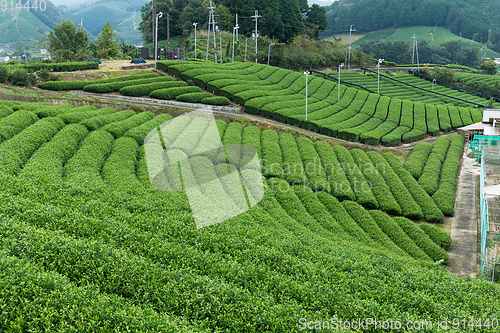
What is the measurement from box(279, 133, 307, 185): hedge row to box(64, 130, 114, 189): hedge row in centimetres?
1073

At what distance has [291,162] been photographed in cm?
2516

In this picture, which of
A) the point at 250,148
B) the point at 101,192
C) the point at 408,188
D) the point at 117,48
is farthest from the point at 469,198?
the point at 117,48

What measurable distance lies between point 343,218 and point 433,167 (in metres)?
14.1

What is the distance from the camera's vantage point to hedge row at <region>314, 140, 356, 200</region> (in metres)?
22.3

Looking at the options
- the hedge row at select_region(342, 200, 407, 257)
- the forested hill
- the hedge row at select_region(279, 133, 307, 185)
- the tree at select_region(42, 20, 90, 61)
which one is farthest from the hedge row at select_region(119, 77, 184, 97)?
the forested hill

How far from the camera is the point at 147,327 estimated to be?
7.60 m

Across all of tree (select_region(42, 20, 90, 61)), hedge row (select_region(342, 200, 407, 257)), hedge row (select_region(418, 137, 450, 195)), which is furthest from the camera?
tree (select_region(42, 20, 90, 61))

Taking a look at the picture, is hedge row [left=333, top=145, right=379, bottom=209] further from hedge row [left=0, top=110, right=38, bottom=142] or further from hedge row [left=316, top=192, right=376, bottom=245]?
hedge row [left=0, top=110, right=38, bottom=142]

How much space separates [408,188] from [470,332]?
16752mm

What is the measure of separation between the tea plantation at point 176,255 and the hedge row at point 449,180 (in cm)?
131

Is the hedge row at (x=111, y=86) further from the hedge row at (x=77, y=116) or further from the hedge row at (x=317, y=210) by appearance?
the hedge row at (x=317, y=210)

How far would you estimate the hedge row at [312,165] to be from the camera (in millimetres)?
22658

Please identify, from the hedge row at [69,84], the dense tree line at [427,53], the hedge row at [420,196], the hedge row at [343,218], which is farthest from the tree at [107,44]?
the dense tree line at [427,53]

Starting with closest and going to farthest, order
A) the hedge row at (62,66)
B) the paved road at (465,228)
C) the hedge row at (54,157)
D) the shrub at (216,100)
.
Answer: the hedge row at (54,157)
the paved road at (465,228)
the hedge row at (62,66)
the shrub at (216,100)
